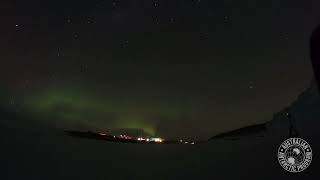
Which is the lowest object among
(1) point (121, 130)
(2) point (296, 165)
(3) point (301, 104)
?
(2) point (296, 165)

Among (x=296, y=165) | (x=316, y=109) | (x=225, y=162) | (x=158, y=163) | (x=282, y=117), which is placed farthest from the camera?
(x=158, y=163)

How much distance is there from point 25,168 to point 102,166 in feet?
34.7

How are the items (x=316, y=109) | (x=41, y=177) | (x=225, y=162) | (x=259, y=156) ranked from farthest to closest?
1. (x=41, y=177)
2. (x=225, y=162)
3. (x=259, y=156)
4. (x=316, y=109)

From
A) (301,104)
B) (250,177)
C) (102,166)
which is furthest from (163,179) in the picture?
(301,104)

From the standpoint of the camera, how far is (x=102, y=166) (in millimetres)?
52656

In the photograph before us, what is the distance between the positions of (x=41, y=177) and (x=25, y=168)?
12.9ft

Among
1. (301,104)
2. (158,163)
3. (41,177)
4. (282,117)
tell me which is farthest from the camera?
(41,177)

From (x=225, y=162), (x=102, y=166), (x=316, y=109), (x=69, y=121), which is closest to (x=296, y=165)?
(x=316, y=109)

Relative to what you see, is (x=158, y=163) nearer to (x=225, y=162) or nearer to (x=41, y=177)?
(x=225, y=162)

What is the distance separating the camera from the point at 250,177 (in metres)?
51.6

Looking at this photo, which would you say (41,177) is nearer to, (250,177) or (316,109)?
(250,177)

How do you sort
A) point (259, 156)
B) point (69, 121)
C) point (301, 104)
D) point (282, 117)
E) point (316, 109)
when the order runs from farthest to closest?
1. point (259, 156)
2. point (316, 109)
3. point (282, 117)
4. point (301, 104)
5. point (69, 121)

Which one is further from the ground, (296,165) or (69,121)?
(69,121)

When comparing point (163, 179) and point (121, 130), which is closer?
point (121, 130)
